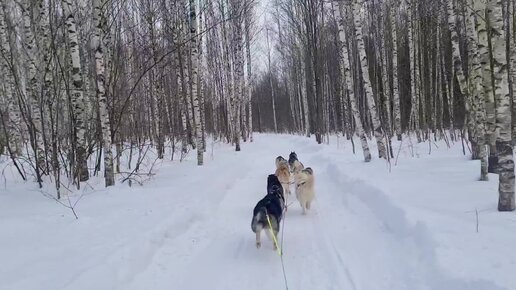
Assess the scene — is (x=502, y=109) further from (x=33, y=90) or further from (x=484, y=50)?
(x=33, y=90)

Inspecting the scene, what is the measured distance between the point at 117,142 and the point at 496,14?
886 cm

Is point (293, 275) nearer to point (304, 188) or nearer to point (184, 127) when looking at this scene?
point (304, 188)

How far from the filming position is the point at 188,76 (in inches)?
677

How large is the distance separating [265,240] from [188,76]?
12515 millimetres

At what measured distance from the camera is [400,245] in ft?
16.6

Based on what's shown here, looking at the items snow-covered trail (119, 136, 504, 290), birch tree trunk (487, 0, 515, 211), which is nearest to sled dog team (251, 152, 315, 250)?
snow-covered trail (119, 136, 504, 290)

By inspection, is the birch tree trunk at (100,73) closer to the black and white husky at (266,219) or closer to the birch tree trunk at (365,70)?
the black and white husky at (266,219)

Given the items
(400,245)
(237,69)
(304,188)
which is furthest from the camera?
(237,69)

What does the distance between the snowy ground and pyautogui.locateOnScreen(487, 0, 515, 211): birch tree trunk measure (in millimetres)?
304

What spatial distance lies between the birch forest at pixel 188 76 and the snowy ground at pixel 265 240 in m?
0.84

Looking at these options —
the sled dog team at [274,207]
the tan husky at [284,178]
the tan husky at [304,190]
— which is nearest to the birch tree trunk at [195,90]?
the tan husky at [284,178]

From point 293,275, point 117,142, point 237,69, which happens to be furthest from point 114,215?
point 237,69

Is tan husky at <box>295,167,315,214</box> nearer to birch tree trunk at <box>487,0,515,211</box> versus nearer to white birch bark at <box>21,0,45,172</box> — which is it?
birch tree trunk at <box>487,0,515,211</box>

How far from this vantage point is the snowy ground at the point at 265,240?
4.01 meters
